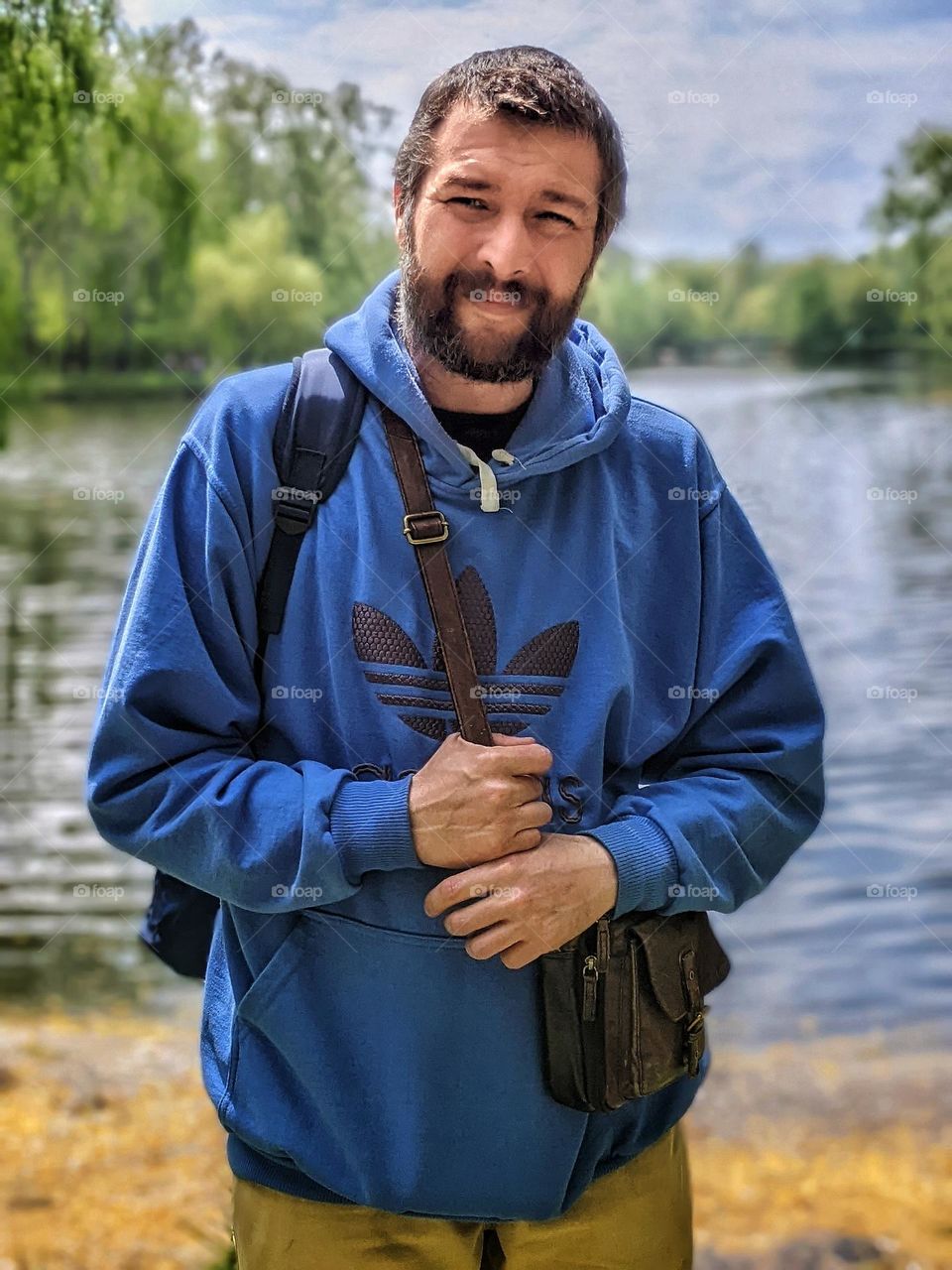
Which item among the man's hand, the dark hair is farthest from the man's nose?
the man's hand

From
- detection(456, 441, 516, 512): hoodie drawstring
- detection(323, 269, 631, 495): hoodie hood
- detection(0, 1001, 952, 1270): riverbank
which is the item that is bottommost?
detection(0, 1001, 952, 1270): riverbank

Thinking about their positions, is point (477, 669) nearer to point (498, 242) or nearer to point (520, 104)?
point (498, 242)

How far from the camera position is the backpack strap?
54.2 inches

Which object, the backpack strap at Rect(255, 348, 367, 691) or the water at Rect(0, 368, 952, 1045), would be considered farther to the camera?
the water at Rect(0, 368, 952, 1045)

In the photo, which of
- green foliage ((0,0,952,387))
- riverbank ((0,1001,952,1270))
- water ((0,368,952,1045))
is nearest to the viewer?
riverbank ((0,1001,952,1270))

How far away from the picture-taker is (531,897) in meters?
1.36

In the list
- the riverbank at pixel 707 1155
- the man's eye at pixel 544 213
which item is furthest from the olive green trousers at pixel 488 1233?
the riverbank at pixel 707 1155

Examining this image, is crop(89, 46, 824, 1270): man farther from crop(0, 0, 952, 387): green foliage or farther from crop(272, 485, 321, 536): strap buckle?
crop(0, 0, 952, 387): green foliage

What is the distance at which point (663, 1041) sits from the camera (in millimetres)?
1447

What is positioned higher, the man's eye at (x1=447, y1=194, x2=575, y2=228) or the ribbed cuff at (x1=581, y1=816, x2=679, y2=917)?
the man's eye at (x1=447, y1=194, x2=575, y2=228)

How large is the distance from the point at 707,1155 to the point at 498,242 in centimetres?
243

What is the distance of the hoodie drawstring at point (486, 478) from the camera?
1414 mm

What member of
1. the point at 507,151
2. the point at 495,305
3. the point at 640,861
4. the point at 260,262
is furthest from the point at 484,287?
the point at 260,262

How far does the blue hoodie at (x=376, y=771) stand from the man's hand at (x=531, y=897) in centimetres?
3
